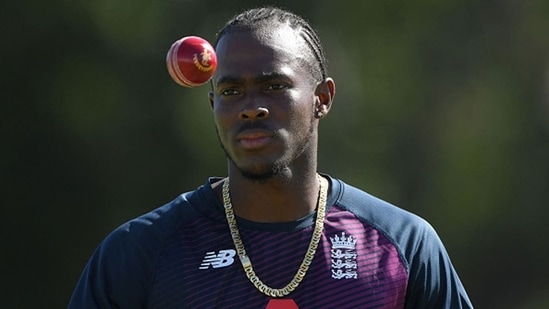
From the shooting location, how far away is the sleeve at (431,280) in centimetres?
511

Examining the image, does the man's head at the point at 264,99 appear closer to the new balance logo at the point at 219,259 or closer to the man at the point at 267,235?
the man at the point at 267,235

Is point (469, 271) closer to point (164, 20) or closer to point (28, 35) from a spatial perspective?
point (164, 20)

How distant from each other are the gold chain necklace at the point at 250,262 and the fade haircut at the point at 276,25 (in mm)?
598

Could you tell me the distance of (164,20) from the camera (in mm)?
10867

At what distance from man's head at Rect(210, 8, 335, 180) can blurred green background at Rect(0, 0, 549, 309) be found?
18.2 ft

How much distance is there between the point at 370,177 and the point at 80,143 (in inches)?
110

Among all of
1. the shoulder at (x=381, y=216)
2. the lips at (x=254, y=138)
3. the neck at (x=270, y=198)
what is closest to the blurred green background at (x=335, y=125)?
the shoulder at (x=381, y=216)

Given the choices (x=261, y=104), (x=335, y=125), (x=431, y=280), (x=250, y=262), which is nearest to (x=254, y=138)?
(x=261, y=104)

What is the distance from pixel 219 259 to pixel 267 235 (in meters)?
0.23

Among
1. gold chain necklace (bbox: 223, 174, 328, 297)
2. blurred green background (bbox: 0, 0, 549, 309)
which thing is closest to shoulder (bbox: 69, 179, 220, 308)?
gold chain necklace (bbox: 223, 174, 328, 297)

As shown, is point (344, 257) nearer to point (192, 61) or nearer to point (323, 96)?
point (323, 96)

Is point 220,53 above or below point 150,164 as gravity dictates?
above

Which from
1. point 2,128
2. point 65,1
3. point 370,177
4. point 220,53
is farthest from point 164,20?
point 220,53

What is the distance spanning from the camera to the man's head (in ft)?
16.4
